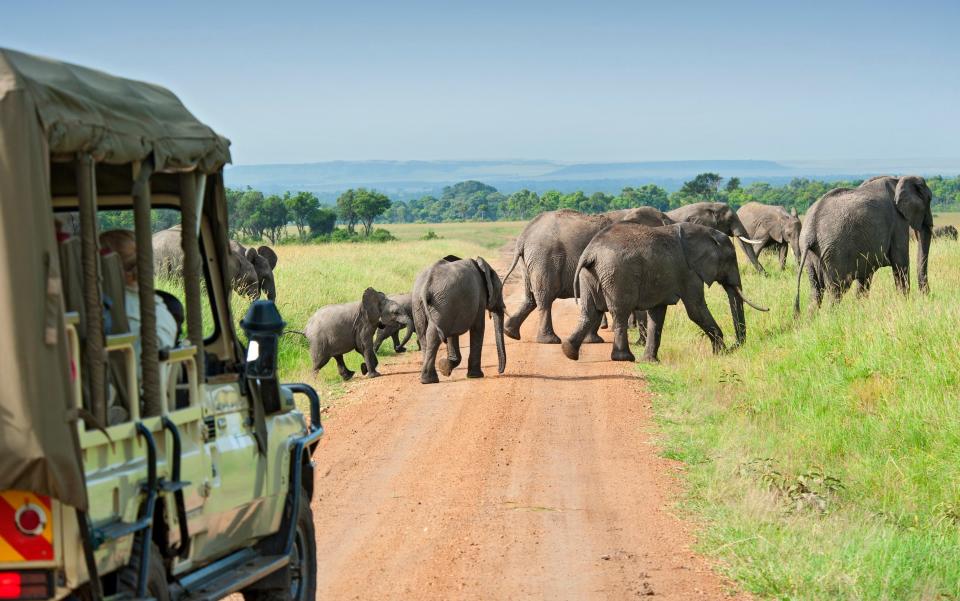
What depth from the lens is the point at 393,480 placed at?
31.9 feet

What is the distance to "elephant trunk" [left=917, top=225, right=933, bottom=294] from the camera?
20680 mm

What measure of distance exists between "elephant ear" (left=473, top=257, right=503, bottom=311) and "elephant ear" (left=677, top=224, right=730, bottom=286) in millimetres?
3384

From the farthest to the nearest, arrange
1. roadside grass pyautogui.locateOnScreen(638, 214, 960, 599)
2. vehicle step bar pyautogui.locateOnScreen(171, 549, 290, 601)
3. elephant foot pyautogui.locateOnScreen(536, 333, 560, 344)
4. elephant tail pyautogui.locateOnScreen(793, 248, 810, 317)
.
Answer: elephant foot pyautogui.locateOnScreen(536, 333, 560, 344)
elephant tail pyautogui.locateOnScreen(793, 248, 810, 317)
roadside grass pyautogui.locateOnScreen(638, 214, 960, 599)
vehicle step bar pyautogui.locateOnScreen(171, 549, 290, 601)

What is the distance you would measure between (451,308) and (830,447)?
5.03 metres

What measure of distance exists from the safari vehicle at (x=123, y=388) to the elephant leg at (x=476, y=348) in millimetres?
8979

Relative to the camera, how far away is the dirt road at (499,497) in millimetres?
7172

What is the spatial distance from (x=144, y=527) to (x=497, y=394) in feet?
31.0

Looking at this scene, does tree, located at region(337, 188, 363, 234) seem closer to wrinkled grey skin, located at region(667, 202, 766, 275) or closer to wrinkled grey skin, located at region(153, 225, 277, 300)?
wrinkled grey skin, located at region(667, 202, 766, 275)

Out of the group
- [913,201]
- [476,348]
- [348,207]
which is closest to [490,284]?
[476,348]

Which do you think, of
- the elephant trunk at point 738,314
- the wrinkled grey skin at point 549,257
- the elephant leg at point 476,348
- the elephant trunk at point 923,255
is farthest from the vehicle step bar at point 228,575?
the elephant trunk at point 923,255

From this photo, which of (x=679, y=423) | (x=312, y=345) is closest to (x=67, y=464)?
(x=679, y=423)

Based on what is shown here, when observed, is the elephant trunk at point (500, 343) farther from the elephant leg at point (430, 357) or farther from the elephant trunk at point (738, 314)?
the elephant trunk at point (738, 314)

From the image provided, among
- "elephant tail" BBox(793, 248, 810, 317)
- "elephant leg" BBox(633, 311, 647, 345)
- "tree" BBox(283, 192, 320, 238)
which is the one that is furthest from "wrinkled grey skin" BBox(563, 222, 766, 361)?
"tree" BBox(283, 192, 320, 238)

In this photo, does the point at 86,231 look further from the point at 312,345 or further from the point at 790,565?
the point at 312,345
